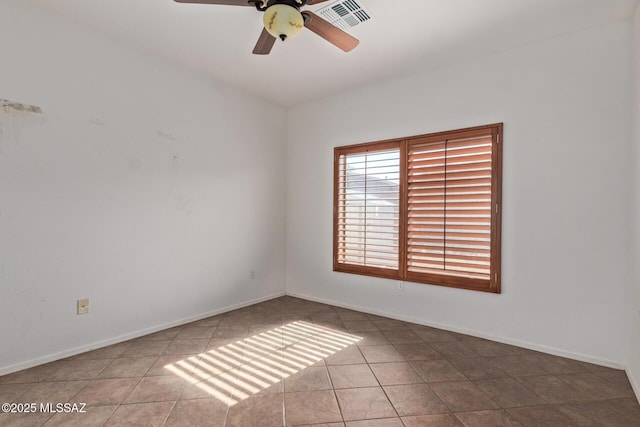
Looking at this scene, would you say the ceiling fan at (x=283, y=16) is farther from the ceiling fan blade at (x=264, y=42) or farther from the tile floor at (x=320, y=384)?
the tile floor at (x=320, y=384)

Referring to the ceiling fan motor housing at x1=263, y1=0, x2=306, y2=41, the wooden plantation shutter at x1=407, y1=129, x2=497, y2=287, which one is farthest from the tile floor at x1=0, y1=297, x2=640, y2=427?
A: the ceiling fan motor housing at x1=263, y1=0, x2=306, y2=41

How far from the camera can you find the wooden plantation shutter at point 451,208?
3092 mm

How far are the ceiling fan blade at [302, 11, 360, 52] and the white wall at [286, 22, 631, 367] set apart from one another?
4.66 ft

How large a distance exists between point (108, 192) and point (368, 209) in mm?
2631

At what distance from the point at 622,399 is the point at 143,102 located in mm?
4351

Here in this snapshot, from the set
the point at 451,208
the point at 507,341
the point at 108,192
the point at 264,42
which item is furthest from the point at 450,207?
the point at 108,192

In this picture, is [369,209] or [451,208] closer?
[451,208]

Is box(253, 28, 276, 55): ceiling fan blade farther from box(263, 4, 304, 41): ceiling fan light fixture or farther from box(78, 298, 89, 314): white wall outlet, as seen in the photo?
box(78, 298, 89, 314): white wall outlet

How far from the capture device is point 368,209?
3.90 metres

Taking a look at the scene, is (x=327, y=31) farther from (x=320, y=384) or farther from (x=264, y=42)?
(x=320, y=384)

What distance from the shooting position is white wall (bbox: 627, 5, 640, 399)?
218 centimetres

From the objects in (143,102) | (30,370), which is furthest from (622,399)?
(143,102)

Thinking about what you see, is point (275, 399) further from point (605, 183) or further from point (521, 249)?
point (605, 183)

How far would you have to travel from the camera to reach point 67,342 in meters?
2.63
